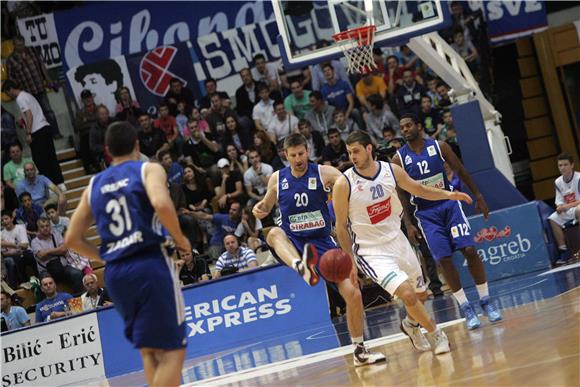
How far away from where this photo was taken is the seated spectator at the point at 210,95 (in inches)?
766

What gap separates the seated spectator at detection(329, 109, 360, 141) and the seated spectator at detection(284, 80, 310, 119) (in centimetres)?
80

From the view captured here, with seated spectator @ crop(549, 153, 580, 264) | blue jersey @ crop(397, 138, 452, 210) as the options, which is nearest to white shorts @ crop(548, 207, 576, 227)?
seated spectator @ crop(549, 153, 580, 264)

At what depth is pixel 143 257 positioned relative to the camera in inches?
239

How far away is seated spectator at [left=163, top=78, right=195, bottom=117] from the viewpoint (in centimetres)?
1998

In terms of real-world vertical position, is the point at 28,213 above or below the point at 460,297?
above

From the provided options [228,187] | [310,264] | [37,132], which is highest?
[37,132]

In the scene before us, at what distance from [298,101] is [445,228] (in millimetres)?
9108

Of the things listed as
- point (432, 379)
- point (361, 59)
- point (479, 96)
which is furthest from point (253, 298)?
point (432, 379)

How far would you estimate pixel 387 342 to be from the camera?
33.7 ft

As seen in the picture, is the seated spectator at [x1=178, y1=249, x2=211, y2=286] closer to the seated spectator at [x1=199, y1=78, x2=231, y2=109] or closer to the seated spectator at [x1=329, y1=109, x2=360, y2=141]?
the seated spectator at [x1=329, y1=109, x2=360, y2=141]

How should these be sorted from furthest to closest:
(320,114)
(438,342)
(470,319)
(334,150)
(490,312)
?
(320,114) < (334,150) < (490,312) < (470,319) < (438,342)

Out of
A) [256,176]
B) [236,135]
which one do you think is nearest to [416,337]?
[256,176]

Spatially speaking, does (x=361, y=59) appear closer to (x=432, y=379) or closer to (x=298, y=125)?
(x=298, y=125)

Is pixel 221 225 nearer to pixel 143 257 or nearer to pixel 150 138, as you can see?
pixel 150 138
